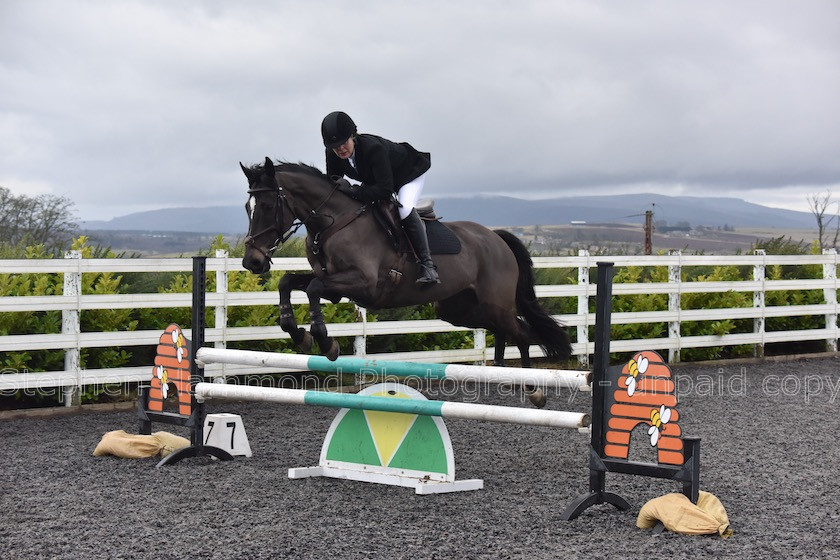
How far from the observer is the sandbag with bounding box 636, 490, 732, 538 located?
3.86 meters

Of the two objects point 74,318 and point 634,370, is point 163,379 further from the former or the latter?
point 634,370

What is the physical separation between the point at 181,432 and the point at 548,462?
287 centimetres

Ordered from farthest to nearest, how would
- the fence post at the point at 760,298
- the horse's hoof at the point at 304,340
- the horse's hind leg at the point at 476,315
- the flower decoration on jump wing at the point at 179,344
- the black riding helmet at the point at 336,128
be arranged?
the fence post at the point at 760,298 → the horse's hind leg at the point at 476,315 → the flower decoration on jump wing at the point at 179,344 → the black riding helmet at the point at 336,128 → the horse's hoof at the point at 304,340

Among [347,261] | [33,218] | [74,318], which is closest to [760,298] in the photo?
[347,261]

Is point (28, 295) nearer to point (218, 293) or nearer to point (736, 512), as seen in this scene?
point (218, 293)

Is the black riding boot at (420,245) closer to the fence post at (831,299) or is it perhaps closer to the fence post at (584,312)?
the fence post at (584,312)

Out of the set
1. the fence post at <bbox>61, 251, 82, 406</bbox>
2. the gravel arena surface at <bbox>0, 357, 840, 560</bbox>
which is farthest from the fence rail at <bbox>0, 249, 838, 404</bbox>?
the gravel arena surface at <bbox>0, 357, 840, 560</bbox>

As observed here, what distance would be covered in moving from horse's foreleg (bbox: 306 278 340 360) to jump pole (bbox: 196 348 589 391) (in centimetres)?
16

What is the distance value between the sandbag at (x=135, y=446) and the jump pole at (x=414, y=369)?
554 mm

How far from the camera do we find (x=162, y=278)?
871 centimetres

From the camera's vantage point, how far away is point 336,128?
5047 millimetres

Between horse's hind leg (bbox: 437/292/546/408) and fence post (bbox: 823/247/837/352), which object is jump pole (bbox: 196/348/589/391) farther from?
fence post (bbox: 823/247/837/352)

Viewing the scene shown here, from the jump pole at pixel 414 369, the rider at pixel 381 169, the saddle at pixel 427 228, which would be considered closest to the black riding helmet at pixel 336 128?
the rider at pixel 381 169

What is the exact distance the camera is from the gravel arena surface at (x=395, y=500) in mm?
3658
